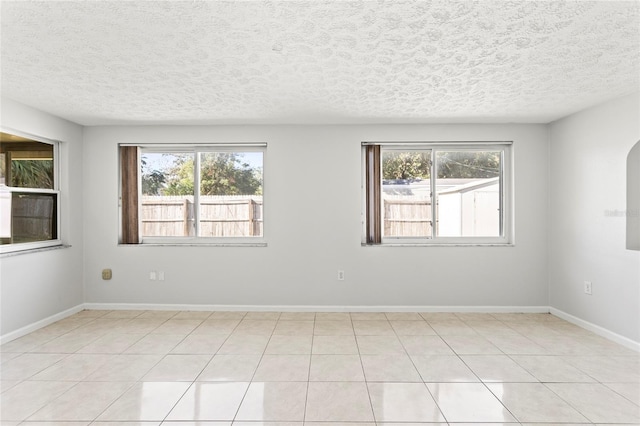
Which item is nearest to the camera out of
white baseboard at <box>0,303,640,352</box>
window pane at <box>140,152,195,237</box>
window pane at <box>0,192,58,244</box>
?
window pane at <box>0,192,58,244</box>

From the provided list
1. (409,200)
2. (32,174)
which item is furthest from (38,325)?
(409,200)

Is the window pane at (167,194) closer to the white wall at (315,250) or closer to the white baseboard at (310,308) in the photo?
the white wall at (315,250)

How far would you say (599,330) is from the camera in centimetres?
366

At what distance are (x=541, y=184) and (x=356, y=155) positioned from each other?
2.31 meters

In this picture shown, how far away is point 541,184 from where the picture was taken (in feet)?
14.6

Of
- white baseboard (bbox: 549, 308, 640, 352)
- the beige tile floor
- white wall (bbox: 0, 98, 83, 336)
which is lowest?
the beige tile floor

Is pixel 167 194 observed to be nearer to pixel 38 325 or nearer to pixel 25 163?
pixel 25 163

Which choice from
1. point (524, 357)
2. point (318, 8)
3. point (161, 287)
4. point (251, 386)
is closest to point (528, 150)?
point (524, 357)

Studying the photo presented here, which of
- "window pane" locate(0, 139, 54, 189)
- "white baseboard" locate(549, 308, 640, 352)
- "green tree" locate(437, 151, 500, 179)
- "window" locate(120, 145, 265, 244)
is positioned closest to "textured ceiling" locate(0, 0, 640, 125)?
"window pane" locate(0, 139, 54, 189)

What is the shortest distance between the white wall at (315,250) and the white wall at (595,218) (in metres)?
0.21

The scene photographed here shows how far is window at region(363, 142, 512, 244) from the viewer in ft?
15.1

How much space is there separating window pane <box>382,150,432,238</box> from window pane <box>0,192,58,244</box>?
3994mm

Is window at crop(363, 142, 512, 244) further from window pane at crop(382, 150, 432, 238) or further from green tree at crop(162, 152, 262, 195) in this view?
green tree at crop(162, 152, 262, 195)

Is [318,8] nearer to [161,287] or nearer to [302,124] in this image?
[302,124]
